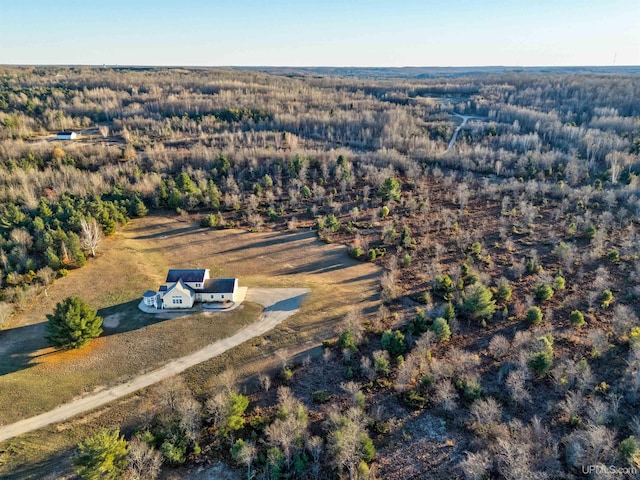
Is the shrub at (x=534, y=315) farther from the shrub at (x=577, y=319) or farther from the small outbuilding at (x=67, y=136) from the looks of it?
the small outbuilding at (x=67, y=136)

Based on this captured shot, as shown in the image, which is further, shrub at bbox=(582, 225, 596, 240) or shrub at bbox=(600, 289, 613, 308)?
shrub at bbox=(582, 225, 596, 240)

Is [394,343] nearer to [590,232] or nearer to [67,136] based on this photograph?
[590,232]

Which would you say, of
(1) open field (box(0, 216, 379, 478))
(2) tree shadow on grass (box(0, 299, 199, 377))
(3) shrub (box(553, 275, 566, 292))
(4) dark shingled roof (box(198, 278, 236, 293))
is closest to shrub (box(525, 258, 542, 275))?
(3) shrub (box(553, 275, 566, 292))

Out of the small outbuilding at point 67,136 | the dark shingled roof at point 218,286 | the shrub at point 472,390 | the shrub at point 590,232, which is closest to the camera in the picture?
the shrub at point 472,390

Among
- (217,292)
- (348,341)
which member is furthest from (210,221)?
(348,341)

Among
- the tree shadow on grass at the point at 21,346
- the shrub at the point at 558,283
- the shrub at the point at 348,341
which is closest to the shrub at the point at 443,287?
the shrub at the point at 558,283

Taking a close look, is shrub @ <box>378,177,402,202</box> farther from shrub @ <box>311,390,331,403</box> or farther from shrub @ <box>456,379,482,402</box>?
shrub @ <box>311,390,331,403</box>

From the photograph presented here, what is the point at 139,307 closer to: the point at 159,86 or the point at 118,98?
the point at 118,98
